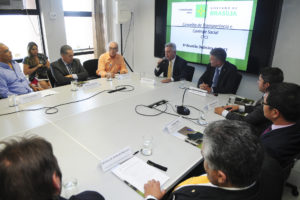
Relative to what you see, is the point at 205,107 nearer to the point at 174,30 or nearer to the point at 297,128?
the point at 297,128

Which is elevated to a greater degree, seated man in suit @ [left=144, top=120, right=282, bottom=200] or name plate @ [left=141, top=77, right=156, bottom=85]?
seated man in suit @ [left=144, top=120, right=282, bottom=200]

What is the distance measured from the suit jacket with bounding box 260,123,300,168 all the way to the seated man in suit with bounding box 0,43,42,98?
2930 mm

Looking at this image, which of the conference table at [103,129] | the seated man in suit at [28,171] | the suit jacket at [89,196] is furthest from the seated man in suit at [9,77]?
the seated man in suit at [28,171]

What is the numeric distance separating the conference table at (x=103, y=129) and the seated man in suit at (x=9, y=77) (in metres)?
0.42

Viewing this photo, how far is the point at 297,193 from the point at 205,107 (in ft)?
3.85

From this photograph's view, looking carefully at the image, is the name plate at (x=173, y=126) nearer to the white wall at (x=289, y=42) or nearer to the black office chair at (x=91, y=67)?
the white wall at (x=289, y=42)

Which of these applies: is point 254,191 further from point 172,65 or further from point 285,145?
point 172,65

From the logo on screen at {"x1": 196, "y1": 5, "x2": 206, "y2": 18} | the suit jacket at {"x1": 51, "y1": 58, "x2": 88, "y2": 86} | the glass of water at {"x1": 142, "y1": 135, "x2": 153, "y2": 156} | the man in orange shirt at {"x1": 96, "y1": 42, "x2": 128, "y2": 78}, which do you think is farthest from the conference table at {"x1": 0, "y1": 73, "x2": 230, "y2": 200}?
the logo on screen at {"x1": 196, "y1": 5, "x2": 206, "y2": 18}

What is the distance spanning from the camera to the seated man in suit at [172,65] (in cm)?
356

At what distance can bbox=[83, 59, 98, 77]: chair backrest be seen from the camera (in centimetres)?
398

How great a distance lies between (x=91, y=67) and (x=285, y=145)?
3.50 meters

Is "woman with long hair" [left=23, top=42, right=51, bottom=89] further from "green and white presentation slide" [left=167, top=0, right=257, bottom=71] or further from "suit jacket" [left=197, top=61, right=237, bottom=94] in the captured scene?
"suit jacket" [left=197, top=61, right=237, bottom=94]

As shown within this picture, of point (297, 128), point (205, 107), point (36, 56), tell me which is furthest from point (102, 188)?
point (36, 56)

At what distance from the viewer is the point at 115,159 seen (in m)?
1.36
